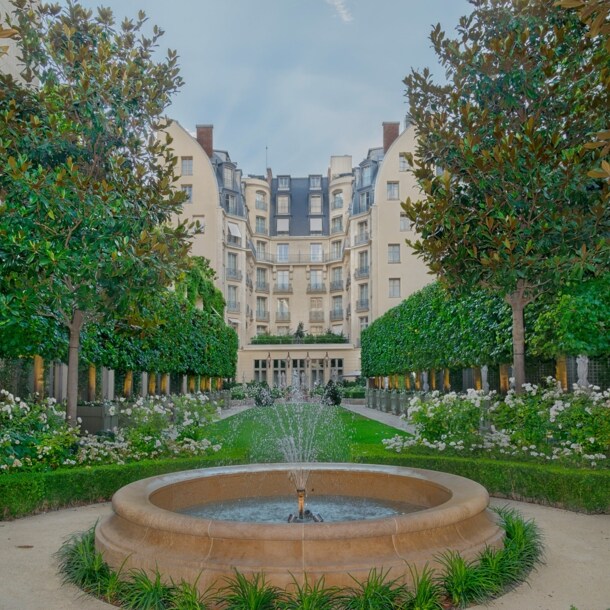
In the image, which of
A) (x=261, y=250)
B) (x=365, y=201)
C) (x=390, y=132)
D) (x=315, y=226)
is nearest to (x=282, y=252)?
→ (x=261, y=250)

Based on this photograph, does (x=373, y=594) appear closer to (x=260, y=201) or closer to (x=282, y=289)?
(x=282, y=289)

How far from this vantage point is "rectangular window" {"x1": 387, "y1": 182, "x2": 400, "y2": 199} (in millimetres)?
48891

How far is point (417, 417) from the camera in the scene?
1198 centimetres

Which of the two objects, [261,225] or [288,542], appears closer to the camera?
[288,542]

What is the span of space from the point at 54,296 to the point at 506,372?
40.1 ft

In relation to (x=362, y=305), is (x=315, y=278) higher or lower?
higher

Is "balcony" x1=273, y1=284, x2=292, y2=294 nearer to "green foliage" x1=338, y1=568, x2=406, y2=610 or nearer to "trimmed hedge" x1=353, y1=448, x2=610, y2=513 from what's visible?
"trimmed hedge" x1=353, y1=448, x2=610, y2=513

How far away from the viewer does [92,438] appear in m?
12.0

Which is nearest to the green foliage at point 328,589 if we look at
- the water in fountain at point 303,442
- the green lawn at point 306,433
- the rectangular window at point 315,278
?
the water in fountain at point 303,442

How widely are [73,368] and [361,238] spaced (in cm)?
4318

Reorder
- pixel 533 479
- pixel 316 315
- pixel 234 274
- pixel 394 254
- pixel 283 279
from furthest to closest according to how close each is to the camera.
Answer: pixel 283 279, pixel 316 315, pixel 234 274, pixel 394 254, pixel 533 479

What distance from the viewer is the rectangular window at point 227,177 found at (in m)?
54.2

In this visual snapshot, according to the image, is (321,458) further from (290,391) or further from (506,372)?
(290,391)

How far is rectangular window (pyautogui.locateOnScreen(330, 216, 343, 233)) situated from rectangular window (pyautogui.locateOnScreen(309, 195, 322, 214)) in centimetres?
288
